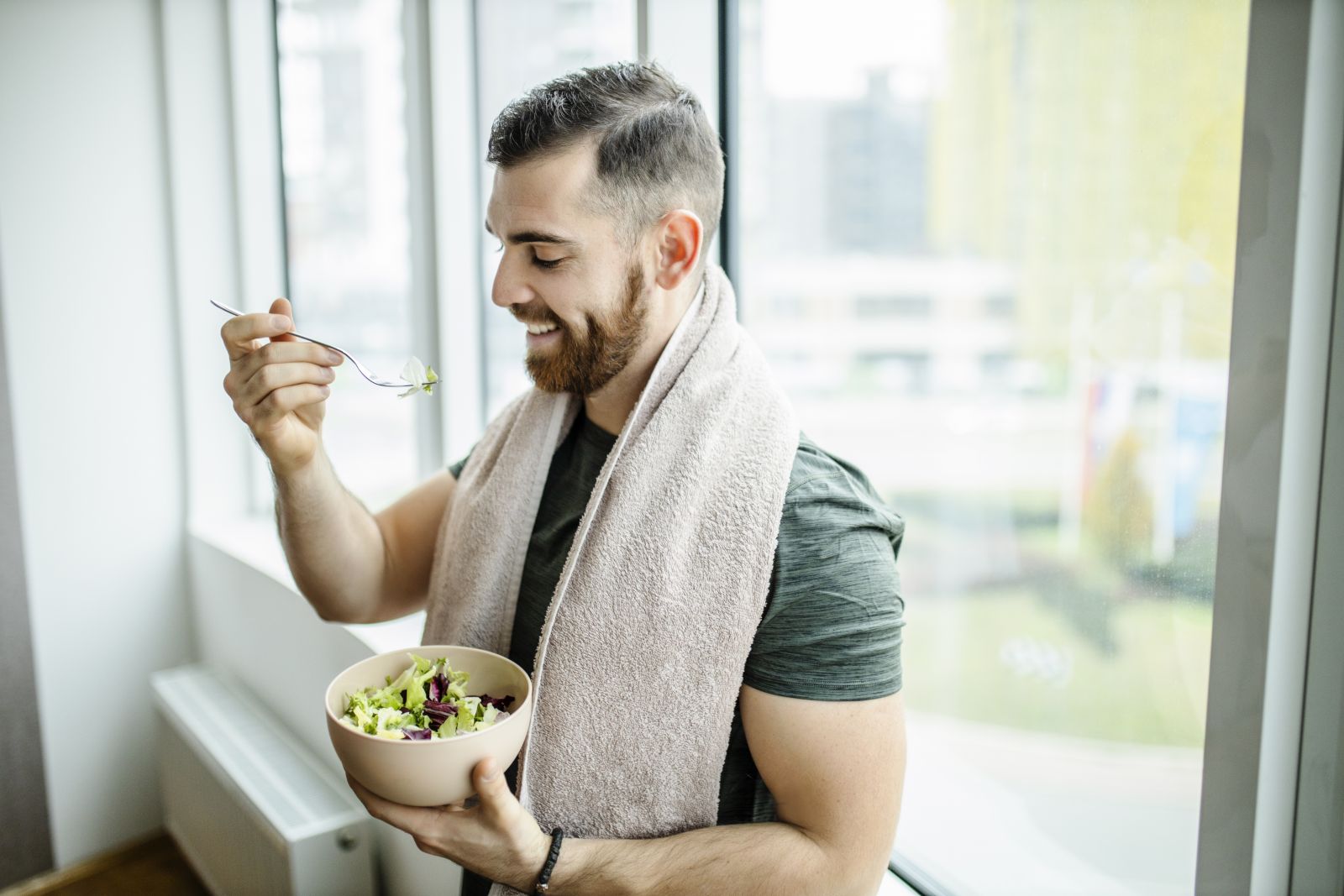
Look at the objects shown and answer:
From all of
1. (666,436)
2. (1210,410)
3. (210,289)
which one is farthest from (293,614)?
(1210,410)

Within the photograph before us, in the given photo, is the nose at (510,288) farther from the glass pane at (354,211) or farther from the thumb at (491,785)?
the glass pane at (354,211)

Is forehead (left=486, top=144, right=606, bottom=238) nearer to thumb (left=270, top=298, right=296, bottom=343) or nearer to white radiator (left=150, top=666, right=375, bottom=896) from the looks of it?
thumb (left=270, top=298, right=296, bottom=343)

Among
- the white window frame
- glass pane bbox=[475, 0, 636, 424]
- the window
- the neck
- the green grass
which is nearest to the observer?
the white window frame

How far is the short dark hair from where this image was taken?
39.1 inches

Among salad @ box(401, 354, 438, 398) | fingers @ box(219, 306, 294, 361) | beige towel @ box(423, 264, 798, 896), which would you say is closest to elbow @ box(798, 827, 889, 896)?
beige towel @ box(423, 264, 798, 896)

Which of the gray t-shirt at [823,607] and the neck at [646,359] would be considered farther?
the neck at [646,359]

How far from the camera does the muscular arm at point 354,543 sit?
1.14m

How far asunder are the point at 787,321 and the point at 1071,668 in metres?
0.85

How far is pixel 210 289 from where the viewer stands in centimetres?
249

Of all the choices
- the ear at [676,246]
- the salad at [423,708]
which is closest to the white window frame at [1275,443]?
the ear at [676,246]

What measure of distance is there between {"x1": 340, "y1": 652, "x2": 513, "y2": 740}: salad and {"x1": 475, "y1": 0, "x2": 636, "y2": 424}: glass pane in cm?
97

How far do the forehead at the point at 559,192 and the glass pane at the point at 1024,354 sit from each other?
0.41 m

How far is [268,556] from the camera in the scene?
220 centimetres

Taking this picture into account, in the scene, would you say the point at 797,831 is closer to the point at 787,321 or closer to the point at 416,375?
the point at 416,375
